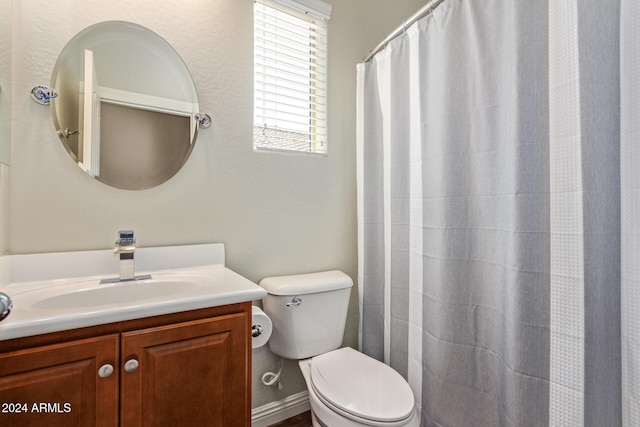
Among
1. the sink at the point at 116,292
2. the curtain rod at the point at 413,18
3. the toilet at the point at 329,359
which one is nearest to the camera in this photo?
the sink at the point at 116,292

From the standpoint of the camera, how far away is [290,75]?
1.61 meters

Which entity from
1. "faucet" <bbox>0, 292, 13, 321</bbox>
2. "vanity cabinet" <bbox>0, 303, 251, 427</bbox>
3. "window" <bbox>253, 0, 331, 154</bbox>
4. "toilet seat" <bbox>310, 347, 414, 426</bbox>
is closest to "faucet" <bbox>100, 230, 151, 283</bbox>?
"vanity cabinet" <bbox>0, 303, 251, 427</bbox>

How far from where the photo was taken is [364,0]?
5.98ft

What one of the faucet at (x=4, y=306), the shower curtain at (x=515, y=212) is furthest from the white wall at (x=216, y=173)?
the faucet at (x=4, y=306)

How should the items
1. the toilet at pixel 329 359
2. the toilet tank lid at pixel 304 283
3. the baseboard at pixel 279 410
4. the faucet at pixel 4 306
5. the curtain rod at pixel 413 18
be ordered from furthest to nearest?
the baseboard at pixel 279 410, the toilet tank lid at pixel 304 283, the curtain rod at pixel 413 18, the toilet at pixel 329 359, the faucet at pixel 4 306

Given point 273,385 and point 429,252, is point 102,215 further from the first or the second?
point 429,252

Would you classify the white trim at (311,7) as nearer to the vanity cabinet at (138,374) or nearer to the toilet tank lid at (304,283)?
the toilet tank lid at (304,283)

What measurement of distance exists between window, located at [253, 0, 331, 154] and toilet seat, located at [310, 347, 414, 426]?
1.10 metres

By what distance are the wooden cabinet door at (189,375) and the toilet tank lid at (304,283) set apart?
0.41m

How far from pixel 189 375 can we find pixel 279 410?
921 mm

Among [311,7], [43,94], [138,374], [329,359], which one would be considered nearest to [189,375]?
[138,374]

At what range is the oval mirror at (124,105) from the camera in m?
1.12

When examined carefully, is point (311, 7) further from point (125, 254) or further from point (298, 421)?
point (298, 421)

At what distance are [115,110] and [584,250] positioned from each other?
1.70 m
